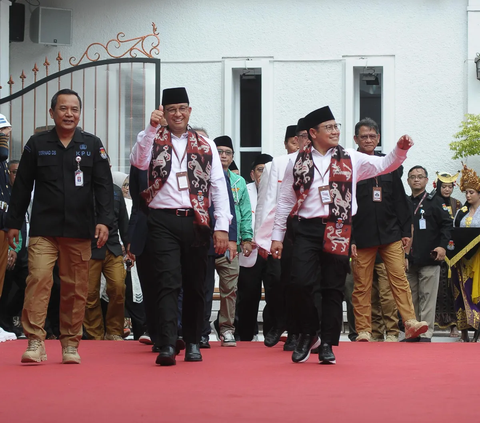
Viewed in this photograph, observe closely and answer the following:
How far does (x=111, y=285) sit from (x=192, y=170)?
422 cm

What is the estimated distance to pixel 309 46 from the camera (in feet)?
54.6

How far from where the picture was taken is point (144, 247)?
7.73 m

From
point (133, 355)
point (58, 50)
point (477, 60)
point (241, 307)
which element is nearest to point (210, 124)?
point (58, 50)

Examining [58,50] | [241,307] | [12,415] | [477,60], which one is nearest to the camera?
[12,415]

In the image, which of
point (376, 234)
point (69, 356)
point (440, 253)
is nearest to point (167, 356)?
point (69, 356)

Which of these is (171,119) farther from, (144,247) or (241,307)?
(241,307)

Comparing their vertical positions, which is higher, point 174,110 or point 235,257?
point 174,110

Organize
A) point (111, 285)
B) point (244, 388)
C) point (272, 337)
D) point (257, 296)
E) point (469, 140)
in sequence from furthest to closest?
1. point (469, 140)
2. point (111, 285)
3. point (257, 296)
4. point (272, 337)
5. point (244, 388)

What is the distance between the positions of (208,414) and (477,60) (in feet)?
38.5

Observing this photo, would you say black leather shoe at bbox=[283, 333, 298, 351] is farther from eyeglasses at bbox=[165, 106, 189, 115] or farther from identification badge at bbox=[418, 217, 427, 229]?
identification badge at bbox=[418, 217, 427, 229]

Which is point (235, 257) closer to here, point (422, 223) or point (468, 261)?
point (422, 223)

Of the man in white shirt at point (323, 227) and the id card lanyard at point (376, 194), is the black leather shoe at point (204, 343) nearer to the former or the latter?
the man in white shirt at point (323, 227)

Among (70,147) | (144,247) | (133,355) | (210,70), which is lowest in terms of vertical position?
(133,355)

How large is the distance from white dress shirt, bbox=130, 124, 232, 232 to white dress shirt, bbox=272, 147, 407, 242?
17.2 inches
